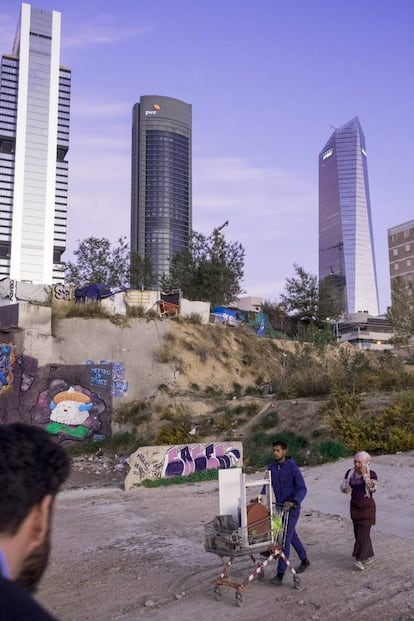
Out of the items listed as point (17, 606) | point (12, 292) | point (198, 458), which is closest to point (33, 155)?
point (12, 292)

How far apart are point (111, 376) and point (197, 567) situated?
21432 millimetres

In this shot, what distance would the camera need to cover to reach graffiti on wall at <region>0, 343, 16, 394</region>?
1092 inches

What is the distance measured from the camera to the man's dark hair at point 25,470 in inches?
57.1

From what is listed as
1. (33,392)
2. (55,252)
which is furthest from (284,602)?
(55,252)

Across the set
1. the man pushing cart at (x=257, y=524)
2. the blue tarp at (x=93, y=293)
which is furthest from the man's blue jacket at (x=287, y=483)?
the blue tarp at (x=93, y=293)

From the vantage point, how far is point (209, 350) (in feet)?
107

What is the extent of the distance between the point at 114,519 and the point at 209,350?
20415 millimetres

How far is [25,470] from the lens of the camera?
4.96ft

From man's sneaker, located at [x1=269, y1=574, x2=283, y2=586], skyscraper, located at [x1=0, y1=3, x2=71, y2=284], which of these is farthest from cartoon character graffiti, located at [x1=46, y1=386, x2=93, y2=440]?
skyscraper, located at [x1=0, y1=3, x2=71, y2=284]

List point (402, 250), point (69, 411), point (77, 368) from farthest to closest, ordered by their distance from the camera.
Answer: point (402, 250) → point (77, 368) → point (69, 411)

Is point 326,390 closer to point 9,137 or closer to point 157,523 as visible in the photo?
point 157,523

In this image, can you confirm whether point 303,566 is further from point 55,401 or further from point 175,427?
point 55,401

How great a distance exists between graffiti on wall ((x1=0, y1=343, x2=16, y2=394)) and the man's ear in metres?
27.7

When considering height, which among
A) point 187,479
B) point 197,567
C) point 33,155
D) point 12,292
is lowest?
point 187,479
